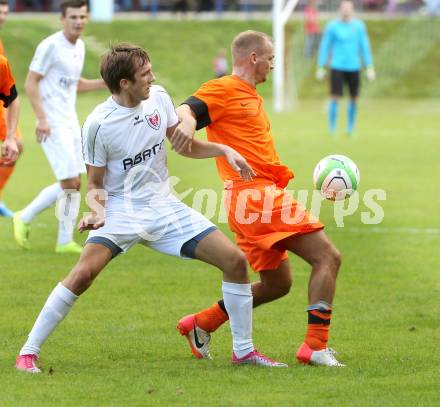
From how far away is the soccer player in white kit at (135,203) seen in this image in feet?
20.9

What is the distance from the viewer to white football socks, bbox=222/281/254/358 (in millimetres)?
6586

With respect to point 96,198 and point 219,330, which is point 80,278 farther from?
point 219,330

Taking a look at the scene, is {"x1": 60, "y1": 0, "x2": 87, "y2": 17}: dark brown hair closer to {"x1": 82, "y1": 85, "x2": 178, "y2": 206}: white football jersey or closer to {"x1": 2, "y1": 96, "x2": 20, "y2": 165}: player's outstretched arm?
{"x1": 2, "y1": 96, "x2": 20, "y2": 165}: player's outstretched arm

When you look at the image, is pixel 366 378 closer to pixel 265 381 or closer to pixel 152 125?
pixel 265 381

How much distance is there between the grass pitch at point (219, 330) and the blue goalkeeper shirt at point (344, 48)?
374 inches

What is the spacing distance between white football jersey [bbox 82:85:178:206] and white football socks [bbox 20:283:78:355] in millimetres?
616

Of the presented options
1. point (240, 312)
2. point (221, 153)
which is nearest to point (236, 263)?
point (240, 312)

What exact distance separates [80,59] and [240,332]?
5.34 m

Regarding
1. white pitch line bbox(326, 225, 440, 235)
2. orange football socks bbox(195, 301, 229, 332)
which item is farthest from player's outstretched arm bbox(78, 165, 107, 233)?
white pitch line bbox(326, 225, 440, 235)

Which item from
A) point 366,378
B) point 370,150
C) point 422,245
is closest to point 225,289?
point 366,378

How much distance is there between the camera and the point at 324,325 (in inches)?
266

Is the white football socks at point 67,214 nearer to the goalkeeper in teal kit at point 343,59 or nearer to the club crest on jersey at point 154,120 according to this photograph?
the club crest on jersey at point 154,120

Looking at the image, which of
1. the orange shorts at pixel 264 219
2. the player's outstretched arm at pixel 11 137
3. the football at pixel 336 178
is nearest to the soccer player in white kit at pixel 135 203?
the orange shorts at pixel 264 219

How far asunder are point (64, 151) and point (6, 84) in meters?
2.25
